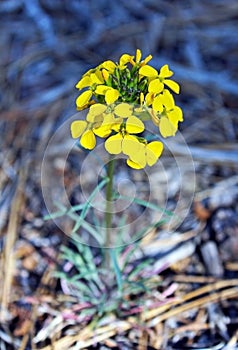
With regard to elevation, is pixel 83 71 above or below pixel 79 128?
below

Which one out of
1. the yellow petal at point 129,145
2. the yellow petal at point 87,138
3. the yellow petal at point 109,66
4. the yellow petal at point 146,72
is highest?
the yellow petal at point 109,66

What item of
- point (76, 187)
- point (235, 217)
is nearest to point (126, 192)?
point (76, 187)

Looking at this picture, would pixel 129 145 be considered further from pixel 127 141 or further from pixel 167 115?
pixel 167 115

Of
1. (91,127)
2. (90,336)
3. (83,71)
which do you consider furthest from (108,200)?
(83,71)

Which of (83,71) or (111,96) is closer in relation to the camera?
(111,96)

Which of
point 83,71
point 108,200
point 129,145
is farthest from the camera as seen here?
point 83,71

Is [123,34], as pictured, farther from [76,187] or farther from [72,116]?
[76,187]

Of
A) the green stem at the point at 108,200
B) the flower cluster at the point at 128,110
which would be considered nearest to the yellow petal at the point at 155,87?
the flower cluster at the point at 128,110

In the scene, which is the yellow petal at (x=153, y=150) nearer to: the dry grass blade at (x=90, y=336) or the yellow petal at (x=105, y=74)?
the yellow petal at (x=105, y=74)
